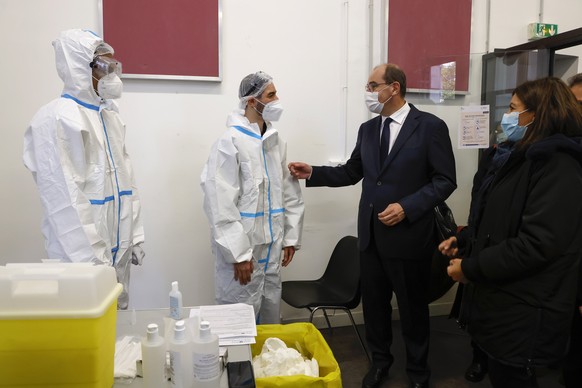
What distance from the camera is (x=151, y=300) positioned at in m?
2.68

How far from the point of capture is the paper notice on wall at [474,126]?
9.58 feet

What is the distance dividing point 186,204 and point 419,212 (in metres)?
1.44

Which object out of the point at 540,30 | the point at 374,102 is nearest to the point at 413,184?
the point at 374,102

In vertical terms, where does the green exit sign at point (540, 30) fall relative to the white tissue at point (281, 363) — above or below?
above

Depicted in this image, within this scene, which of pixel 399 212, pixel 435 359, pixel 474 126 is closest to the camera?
pixel 399 212

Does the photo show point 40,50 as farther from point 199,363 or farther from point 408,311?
point 408,311

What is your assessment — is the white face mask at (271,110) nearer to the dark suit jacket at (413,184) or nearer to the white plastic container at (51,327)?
the dark suit jacket at (413,184)

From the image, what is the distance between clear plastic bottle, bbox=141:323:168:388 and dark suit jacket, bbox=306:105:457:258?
1.37 meters

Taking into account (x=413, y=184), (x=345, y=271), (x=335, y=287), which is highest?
(x=413, y=184)

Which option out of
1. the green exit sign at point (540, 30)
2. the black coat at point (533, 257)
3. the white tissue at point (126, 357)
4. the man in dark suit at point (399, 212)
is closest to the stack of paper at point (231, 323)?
the white tissue at point (126, 357)

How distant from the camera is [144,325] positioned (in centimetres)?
132

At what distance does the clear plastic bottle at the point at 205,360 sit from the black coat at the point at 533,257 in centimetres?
99

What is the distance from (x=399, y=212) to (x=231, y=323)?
3.46 feet

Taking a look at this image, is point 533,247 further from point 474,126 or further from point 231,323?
point 474,126
